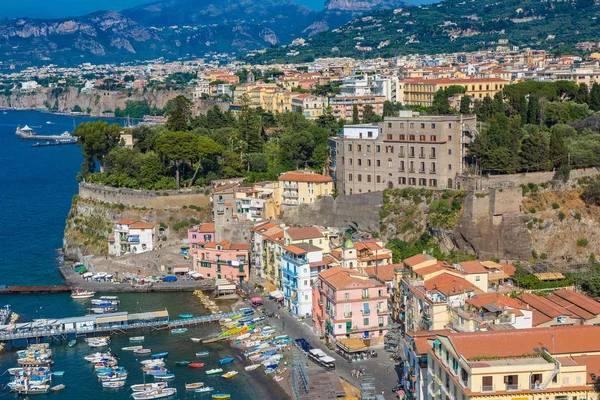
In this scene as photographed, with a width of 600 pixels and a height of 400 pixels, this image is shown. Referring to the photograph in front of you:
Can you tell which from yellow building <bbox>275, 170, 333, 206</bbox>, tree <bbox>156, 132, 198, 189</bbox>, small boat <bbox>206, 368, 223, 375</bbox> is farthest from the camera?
tree <bbox>156, 132, 198, 189</bbox>

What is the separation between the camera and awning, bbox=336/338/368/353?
103ft

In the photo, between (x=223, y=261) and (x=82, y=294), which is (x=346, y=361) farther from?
(x=82, y=294)

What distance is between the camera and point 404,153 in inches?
1704

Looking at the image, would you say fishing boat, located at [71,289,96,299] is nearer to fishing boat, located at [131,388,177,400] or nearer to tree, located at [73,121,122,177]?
fishing boat, located at [131,388,177,400]

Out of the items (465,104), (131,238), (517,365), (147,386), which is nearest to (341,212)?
(131,238)

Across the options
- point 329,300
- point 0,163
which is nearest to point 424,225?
point 329,300

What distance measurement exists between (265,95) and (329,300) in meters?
41.8

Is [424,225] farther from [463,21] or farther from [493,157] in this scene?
[463,21]

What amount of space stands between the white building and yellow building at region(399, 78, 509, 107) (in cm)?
2531

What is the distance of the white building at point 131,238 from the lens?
46.9 meters

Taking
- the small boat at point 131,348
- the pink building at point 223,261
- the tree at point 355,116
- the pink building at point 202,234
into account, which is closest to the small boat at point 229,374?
the small boat at point 131,348

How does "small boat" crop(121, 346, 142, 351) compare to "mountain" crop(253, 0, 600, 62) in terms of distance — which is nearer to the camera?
"small boat" crop(121, 346, 142, 351)

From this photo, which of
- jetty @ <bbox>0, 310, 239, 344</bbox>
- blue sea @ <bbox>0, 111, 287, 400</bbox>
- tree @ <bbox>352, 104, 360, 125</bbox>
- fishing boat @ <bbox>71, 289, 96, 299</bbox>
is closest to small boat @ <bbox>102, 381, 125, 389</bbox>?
blue sea @ <bbox>0, 111, 287, 400</bbox>

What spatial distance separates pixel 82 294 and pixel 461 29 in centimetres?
10348
